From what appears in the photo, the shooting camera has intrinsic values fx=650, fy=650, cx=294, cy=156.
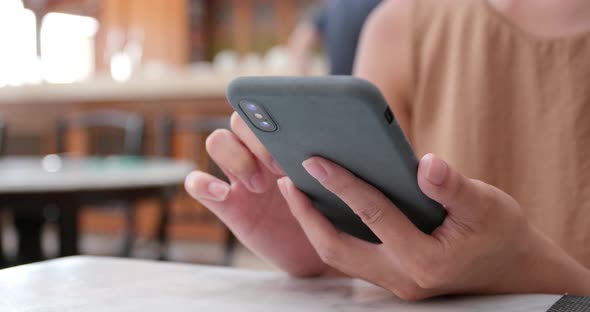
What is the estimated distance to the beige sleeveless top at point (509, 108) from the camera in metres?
0.77

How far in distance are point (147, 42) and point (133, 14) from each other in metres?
0.35

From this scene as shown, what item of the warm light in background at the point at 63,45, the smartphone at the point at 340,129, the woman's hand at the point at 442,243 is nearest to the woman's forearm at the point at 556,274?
the woman's hand at the point at 442,243

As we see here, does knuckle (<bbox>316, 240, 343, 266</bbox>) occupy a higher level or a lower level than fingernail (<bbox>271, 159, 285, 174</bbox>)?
lower

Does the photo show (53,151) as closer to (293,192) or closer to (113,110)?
(113,110)

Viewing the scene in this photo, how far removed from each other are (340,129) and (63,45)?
8.33 metres

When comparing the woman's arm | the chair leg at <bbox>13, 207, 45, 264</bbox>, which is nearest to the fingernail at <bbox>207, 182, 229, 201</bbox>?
the woman's arm

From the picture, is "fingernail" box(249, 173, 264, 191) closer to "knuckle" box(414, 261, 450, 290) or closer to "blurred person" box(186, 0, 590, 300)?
"blurred person" box(186, 0, 590, 300)

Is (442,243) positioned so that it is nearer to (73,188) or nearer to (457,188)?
(457,188)

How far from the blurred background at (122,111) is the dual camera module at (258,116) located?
1.27m

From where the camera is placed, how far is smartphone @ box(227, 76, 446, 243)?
1.22ft

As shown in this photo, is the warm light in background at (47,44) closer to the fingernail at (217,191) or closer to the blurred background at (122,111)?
the blurred background at (122,111)

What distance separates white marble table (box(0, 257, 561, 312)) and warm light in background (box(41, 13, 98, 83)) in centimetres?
778

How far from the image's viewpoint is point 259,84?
16.1 inches

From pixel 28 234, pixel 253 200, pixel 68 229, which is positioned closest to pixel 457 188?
pixel 253 200
